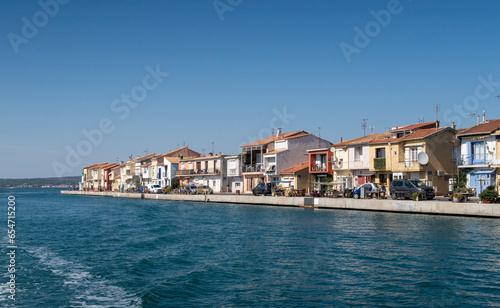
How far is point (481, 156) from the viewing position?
44312 millimetres

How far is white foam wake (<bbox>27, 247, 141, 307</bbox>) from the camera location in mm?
14359

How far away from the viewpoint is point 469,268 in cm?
1758

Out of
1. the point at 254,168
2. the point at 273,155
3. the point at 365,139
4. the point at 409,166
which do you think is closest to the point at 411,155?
the point at 409,166

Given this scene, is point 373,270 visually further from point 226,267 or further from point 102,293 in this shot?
point 102,293

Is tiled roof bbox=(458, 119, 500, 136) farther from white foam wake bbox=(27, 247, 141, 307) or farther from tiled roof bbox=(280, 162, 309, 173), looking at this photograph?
white foam wake bbox=(27, 247, 141, 307)

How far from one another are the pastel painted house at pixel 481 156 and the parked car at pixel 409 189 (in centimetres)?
534

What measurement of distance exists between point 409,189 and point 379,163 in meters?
11.7

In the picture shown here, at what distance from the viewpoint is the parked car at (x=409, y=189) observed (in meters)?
41.0

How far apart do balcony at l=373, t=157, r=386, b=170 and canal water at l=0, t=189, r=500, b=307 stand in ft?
70.8

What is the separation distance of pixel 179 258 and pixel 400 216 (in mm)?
20838

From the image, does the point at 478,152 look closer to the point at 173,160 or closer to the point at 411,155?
the point at 411,155

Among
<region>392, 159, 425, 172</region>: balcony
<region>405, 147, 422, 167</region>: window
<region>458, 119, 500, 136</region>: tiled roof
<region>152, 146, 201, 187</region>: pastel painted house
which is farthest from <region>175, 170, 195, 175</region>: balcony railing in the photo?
<region>458, 119, 500, 136</region>: tiled roof

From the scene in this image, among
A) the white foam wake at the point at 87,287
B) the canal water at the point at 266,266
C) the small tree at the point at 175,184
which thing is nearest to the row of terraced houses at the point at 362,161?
the small tree at the point at 175,184

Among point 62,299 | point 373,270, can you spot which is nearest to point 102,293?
point 62,299
